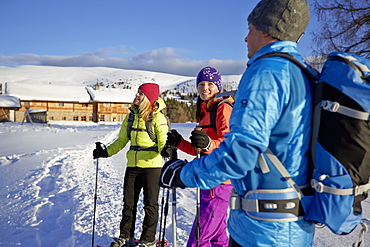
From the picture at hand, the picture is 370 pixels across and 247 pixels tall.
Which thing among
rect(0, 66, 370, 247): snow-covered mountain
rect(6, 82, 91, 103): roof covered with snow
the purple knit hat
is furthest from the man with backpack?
rect(6, 82, 91, 103): roof covered with snow

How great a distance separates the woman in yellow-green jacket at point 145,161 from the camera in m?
3.82

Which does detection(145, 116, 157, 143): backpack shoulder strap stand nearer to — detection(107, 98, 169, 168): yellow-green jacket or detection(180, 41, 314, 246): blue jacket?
detection(107, 98, 169, 168): yellow-green jacket

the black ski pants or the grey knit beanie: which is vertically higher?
the grey knit beanie

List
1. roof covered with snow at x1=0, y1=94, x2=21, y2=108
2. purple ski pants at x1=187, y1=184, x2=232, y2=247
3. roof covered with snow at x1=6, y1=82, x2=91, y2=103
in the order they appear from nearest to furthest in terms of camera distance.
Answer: purple ski pants at x1=187, y1=184, x2=232, y2=247 < roof covered with snow at x1=0, y1=94, x2=21, y2=108 < roof covered with snow at x1=6, y1=82, x2=91, y2=103

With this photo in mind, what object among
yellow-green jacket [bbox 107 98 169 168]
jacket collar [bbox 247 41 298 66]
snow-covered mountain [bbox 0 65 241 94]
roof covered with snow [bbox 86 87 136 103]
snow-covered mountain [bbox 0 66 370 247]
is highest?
snow-covered mountain [bbox 0 65 241 94]

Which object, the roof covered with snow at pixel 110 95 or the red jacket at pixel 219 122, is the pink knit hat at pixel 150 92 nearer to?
the red jacket at pixel 219 122

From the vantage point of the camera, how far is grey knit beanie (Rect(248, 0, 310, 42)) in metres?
1.52

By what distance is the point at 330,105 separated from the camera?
134cm

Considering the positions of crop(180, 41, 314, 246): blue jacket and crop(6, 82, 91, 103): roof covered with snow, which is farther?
crop(6, 82, 91, 103): roof covered with snow

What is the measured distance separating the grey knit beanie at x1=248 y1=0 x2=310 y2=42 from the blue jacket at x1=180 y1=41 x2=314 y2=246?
0.21 feet

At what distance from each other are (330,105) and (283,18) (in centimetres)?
52

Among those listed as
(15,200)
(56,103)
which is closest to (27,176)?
(15,200)

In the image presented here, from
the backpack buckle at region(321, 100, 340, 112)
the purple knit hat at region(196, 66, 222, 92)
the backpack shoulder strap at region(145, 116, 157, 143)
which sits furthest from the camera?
the backpack shoulder strap at region(145, 116, 157, 143)

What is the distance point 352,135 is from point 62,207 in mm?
5324
